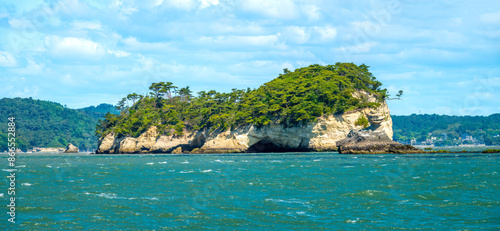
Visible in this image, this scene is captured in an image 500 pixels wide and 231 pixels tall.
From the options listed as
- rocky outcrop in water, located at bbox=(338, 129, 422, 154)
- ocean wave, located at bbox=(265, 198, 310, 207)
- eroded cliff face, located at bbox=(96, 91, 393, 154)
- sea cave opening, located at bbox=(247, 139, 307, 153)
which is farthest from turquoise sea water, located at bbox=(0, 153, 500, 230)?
sea cave opening, located at bbox=(247, 139, 307, 153)

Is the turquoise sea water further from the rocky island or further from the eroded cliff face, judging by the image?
the eroded cliff face

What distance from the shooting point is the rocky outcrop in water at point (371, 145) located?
219 ft

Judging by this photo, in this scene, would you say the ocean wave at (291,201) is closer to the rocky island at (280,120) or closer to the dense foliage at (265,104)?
the rocky island at (280,120)

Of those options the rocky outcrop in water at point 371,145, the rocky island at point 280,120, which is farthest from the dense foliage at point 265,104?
the rocky outcrop in water at point 371,145

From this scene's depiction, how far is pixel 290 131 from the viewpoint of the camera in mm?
84938

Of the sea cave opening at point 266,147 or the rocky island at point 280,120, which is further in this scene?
the sea cave opening at point 266,147

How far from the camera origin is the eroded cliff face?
82.2m

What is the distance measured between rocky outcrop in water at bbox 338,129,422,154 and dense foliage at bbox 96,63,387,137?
13.3 m

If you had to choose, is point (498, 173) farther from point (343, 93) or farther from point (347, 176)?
point (343, 93)

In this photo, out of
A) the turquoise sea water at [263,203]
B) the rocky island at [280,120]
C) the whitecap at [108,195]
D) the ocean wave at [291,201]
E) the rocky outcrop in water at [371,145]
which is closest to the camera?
the turquoise sea water at [263,203]

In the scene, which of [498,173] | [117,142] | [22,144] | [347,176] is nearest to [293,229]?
[347,176]

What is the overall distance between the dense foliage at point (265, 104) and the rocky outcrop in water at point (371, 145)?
13256 millimetres

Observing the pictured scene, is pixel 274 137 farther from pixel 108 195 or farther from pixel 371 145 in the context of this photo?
pixel 108 195

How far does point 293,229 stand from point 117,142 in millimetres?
99666
